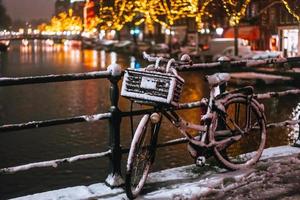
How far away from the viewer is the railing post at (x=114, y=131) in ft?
18.3

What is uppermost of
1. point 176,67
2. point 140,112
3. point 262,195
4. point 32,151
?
point 176,67

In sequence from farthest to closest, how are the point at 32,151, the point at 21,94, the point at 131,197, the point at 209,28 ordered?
the point at 209,28
the point at 21,94
the point at 32,151
the point at 131,197

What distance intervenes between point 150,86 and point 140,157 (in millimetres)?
861

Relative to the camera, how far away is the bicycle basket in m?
5.17

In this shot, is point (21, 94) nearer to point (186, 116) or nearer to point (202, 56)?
point (186, 116)

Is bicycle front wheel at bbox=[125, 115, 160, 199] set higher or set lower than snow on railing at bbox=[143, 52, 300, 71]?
lower

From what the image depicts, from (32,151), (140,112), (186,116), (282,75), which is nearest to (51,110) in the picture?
(186,116)

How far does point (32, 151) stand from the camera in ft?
36.1

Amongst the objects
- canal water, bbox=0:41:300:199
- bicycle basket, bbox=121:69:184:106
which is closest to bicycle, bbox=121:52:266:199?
bicycle basket, bbox=121:69:184:106

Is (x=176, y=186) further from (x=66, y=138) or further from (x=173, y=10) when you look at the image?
(x=173, y=10)

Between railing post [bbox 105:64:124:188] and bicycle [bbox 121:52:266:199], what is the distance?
0.21 m

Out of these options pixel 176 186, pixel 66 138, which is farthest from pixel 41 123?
pixel 66 138

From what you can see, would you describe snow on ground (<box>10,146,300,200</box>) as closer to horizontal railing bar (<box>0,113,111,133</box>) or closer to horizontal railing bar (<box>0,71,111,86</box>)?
horizontal railing bar (<box>0,113,111,133</box>)

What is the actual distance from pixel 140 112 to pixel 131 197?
949 millimetres
